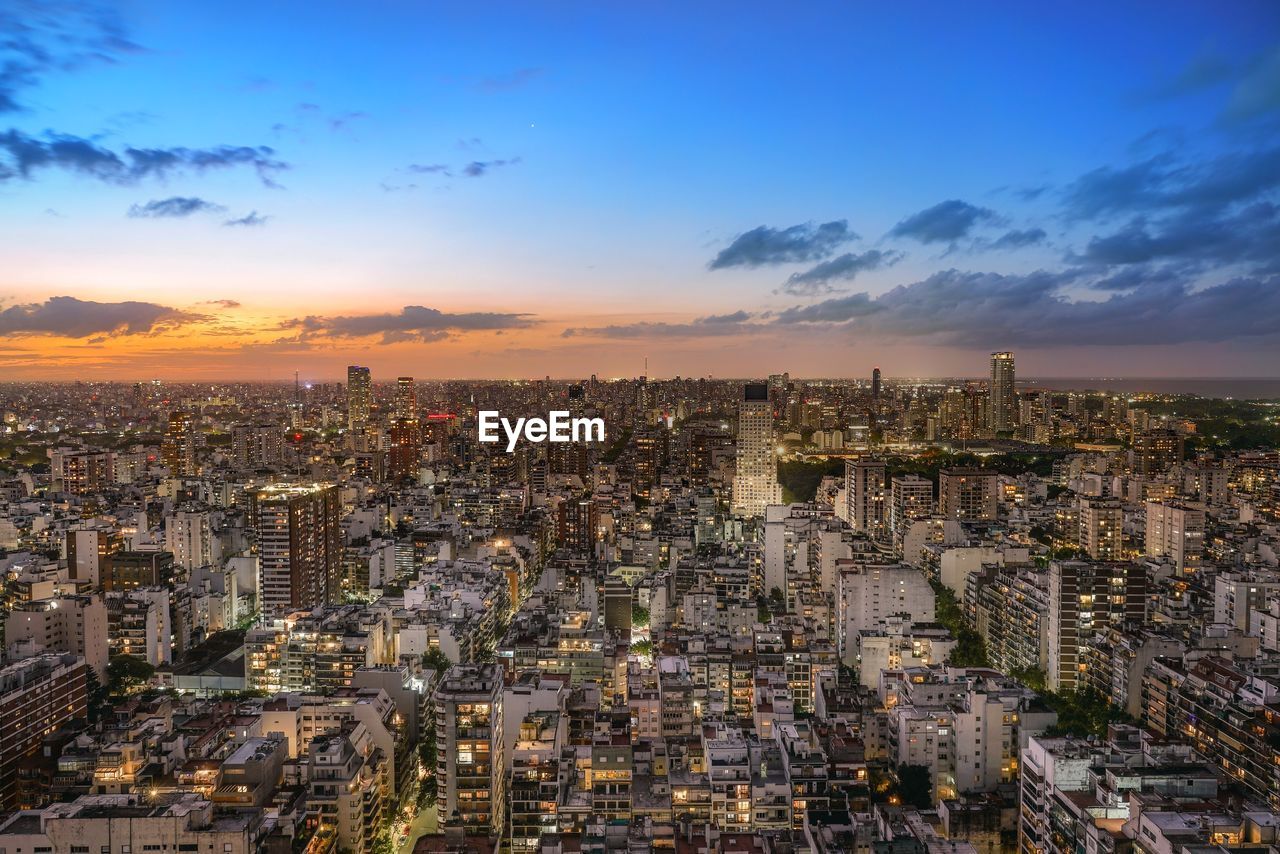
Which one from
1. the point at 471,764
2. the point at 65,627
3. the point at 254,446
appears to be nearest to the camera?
the point at 471,764

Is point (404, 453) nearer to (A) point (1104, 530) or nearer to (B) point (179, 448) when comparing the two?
(B) point (179, 448)

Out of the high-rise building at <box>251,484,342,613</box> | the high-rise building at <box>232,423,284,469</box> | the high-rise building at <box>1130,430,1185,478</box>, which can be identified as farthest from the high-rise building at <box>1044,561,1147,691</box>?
the high-rise building at <box>232,423,284,469</box>

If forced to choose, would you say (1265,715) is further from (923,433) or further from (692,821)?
(923,433)

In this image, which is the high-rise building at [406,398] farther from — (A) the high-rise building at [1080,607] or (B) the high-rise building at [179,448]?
(A) the high-rise building at [1080,607]

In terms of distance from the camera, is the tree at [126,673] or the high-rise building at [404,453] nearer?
the tree at [126,673]

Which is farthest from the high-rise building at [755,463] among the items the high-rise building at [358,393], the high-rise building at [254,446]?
the high-rise building at [358,393]

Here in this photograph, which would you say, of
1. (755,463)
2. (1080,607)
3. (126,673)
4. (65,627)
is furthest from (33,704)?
(755,463)
